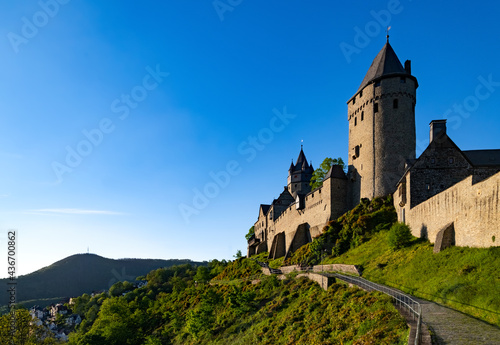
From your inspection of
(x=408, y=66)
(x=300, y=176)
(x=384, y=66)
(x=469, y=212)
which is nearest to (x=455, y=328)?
(x=469, y=212)

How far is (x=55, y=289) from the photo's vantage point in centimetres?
15225

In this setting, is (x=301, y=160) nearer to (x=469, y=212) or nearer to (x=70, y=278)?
(x=469, y=212)

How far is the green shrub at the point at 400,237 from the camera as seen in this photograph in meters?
29.2

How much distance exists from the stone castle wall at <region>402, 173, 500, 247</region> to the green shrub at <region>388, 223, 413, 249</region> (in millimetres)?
1315

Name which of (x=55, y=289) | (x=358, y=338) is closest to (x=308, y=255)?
(x=358, y=338)

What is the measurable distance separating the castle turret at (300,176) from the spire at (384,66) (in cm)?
3635

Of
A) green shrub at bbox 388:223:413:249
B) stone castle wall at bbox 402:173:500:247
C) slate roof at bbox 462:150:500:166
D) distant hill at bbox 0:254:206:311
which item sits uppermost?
slate roof at bbox 462:150:500:166

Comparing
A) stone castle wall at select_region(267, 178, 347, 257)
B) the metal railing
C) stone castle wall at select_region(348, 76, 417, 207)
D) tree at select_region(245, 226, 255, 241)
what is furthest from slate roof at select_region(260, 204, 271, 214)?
the metal railing

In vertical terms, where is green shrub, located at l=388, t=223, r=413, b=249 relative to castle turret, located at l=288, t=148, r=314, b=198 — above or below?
below

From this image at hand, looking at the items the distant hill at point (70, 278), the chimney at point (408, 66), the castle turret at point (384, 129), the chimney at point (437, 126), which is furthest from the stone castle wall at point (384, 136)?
the distant hill at point (70, 278)

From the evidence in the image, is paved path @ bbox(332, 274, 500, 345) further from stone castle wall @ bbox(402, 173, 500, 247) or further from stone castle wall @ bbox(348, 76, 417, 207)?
stone castle wall @ bbox(348, 76, 417, 207)

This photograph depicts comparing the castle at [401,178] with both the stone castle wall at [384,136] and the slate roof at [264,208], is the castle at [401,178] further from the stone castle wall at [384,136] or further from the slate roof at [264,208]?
the slate roof at [264,208]

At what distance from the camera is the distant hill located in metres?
145

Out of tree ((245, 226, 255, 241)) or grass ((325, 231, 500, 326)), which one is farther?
tree ((245, 226, 255, 241))
